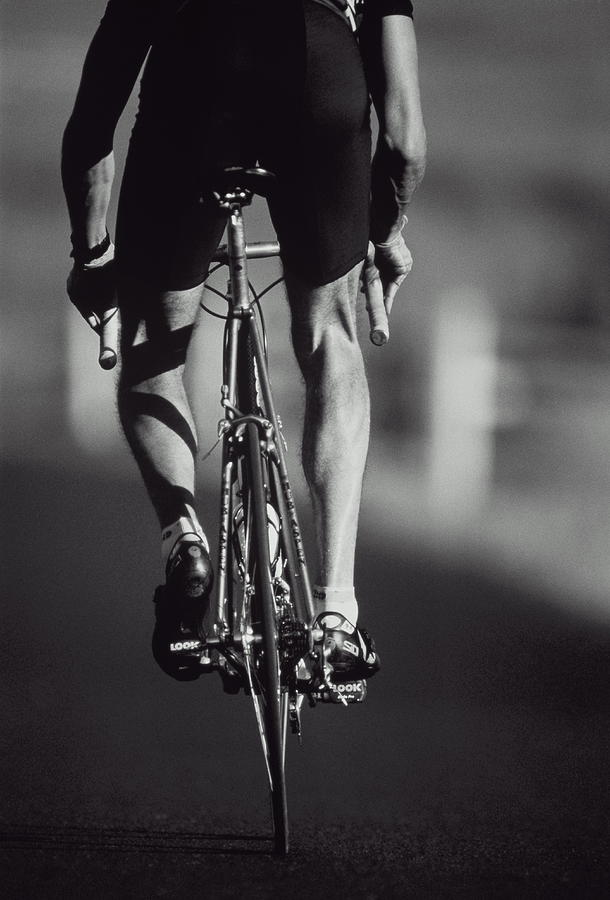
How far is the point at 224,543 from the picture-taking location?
1998mm

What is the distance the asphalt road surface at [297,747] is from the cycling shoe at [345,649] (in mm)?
298

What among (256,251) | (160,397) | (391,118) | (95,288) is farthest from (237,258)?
(95,288)

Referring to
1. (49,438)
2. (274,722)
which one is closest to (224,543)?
(274,722)

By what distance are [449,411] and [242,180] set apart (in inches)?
50.2

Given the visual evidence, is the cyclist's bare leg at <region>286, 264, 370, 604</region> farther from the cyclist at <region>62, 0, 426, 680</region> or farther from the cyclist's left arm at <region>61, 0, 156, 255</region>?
the cyclist's left arm at <region>61, 0, 156, 255</region>

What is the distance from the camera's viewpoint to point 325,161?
221 centimetres

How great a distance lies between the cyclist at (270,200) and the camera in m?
2.12

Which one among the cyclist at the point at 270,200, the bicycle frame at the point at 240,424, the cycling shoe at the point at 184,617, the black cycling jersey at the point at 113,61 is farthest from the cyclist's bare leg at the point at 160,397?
the black cycling jersey at the point at 113,61

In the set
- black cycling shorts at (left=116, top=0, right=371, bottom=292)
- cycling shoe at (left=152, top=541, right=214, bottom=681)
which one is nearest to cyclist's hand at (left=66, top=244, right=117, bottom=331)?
black cycling shorts at (left=116, top=0, right=371, bottom=292)

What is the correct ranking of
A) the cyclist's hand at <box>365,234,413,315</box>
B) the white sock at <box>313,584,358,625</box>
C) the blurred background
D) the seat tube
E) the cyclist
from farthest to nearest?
1. the blurred background
2. the cyclist's hand at <box>365,234,413,315</box>
3. the white sock at <box>313,584,358,625</box>
4. the cyclist
5. the seat tube

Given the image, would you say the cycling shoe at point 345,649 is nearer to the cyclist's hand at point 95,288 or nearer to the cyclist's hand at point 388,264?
the cyclist's hand at point 388,264

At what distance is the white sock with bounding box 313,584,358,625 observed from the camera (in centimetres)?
228

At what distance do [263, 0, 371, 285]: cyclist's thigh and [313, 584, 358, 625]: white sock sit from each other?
0.65 meters

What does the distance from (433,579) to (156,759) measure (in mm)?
958
